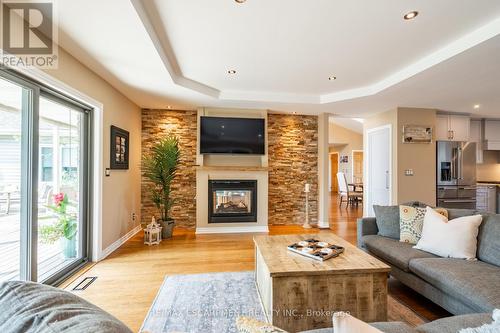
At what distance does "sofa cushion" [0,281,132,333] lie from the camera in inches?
22.6

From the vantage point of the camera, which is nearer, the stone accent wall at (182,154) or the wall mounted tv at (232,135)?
the wall mounted tv at (232,135)

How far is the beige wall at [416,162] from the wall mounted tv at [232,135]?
2.61 metres

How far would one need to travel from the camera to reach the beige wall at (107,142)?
262 cm

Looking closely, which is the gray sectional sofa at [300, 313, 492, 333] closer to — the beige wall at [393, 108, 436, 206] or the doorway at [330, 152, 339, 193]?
the beige wall at [393, 108, 436, 206]

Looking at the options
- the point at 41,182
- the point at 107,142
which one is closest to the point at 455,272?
the point at 41,182

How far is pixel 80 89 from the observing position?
271 cm

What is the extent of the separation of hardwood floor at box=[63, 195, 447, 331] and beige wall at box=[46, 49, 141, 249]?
0.40 metres

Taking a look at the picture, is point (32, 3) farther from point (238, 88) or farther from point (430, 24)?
point (430, 24)

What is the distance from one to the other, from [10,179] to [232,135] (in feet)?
10.6

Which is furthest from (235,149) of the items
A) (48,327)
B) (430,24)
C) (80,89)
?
(48,327)

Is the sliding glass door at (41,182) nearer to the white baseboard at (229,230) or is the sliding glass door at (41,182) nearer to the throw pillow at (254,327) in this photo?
the white baseboard at (229,230)

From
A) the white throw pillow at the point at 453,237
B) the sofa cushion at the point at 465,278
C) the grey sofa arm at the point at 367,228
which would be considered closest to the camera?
the sofa cushion at the point at 465,278

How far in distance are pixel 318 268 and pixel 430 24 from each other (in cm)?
237

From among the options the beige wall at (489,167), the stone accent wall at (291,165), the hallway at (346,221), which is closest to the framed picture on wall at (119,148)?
the stone accent wall at (291,165)
